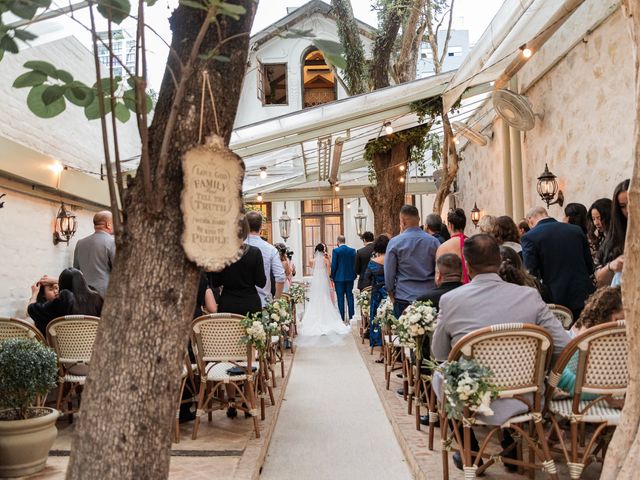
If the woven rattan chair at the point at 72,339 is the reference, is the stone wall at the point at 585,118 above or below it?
above

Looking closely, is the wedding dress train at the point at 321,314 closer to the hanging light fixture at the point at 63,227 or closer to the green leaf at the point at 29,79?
the hanging light fixture at the point at 63,227

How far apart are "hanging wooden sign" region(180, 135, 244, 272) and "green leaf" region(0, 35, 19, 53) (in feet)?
1.68

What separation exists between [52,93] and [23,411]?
2.33 metres

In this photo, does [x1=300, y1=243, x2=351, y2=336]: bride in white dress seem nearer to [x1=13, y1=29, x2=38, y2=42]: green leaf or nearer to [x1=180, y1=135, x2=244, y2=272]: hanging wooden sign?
[x1=180, y1=135, x2=244, y2=272]: hanging wooden sign

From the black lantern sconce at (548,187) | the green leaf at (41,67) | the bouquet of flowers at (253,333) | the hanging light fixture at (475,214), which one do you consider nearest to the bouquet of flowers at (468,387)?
the bouquet of flowers at (253,333)

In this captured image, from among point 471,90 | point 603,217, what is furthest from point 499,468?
point 471,90

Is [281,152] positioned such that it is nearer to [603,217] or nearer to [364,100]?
[364,100]

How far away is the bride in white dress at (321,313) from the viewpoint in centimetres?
1037

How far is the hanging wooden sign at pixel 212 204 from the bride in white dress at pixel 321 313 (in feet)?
27.8

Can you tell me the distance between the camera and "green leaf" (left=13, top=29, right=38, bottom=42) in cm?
152

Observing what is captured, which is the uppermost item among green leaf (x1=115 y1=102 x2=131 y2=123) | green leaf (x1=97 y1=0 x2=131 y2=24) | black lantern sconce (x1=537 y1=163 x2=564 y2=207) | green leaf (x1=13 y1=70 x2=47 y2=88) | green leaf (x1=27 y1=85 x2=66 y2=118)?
black lantern sconce (x1=537 y1=163 x2=564 y2=207)

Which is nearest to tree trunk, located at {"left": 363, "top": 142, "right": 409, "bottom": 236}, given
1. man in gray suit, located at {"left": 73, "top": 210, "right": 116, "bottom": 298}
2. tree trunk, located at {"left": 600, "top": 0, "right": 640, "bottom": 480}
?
man in gray suit, located at {"left": 73, "top": 210, "right": 116, "bottom": 298}

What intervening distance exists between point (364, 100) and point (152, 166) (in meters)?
5.92

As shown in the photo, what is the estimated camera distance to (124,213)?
5.29ft
